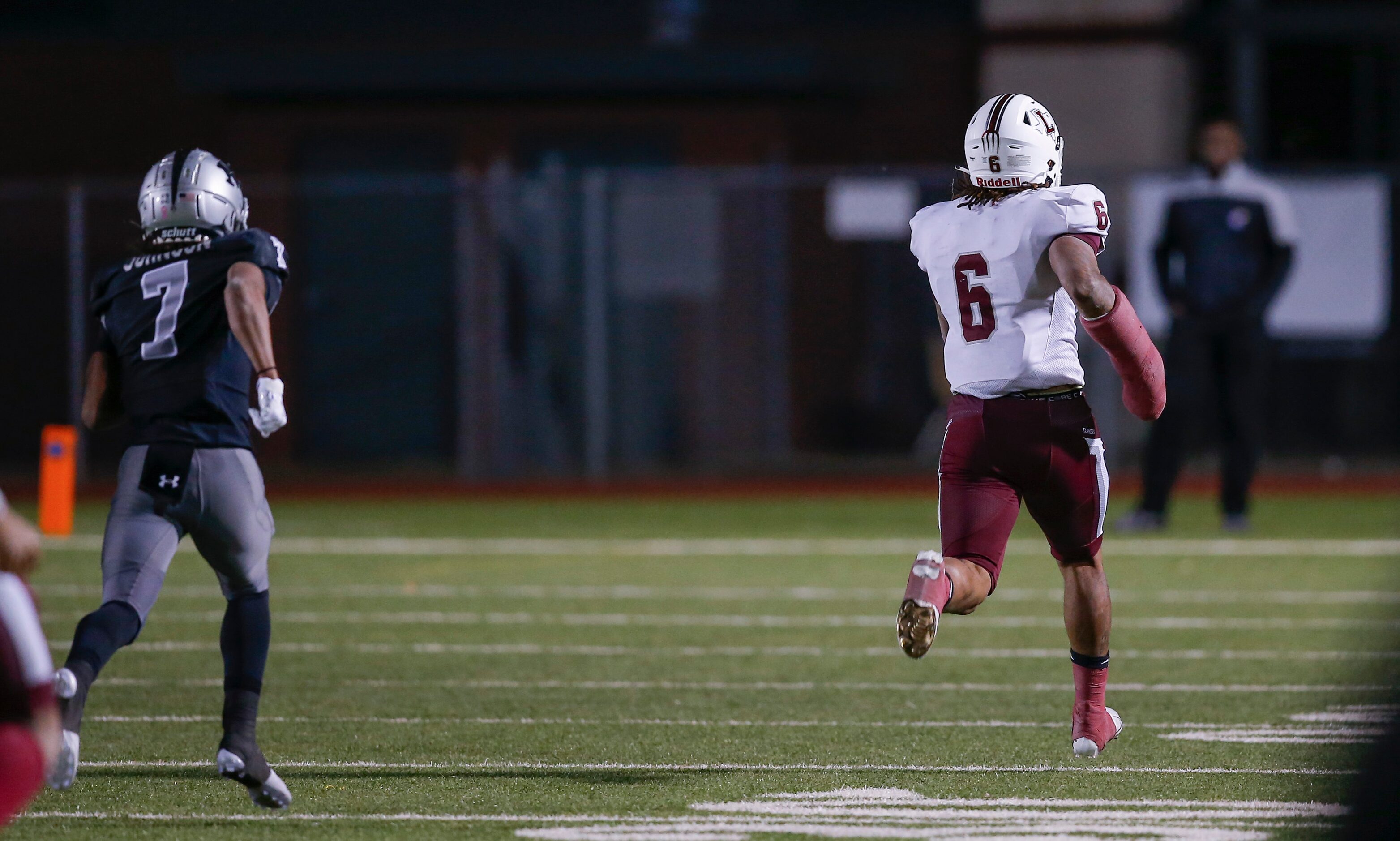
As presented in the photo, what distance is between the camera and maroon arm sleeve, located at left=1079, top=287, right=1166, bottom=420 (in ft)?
17.7

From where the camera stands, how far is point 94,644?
5152 mm

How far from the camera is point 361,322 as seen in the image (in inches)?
704

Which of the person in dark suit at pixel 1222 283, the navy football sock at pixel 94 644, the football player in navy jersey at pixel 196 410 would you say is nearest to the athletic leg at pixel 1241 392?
the person in dark suit at pixel 1222 283

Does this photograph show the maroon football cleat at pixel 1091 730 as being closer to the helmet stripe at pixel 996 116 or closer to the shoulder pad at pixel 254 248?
the helmet stripe at pixel 996 116

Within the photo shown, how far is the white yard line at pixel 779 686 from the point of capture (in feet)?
23.4

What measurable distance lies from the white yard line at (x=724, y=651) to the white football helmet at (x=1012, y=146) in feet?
9.22

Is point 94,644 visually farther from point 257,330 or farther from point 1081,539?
point 1081,539

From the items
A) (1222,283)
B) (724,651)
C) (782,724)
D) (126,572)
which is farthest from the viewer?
(1222,283)

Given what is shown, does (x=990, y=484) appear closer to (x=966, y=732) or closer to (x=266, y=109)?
(x=966, y=732)

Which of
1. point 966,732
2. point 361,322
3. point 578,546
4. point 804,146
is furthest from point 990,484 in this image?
point 804,146

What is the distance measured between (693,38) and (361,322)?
4.28 m

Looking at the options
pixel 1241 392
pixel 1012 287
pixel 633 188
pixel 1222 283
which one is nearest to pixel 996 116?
pixel 1012 287

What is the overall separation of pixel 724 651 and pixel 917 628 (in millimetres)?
3215

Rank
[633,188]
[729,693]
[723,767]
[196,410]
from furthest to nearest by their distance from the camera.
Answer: [633,188]
[729,693]
[723,767]
[196,410]
